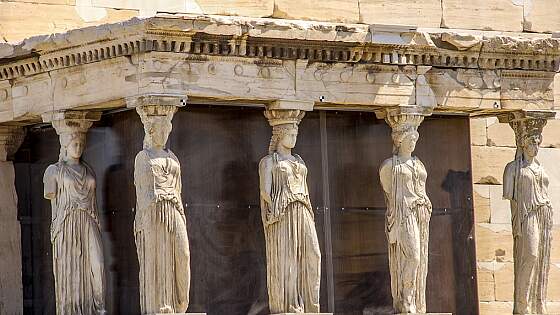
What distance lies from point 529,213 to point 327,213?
1927 mm

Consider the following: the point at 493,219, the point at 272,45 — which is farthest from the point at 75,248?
the point at 493,219

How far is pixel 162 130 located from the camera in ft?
65.9

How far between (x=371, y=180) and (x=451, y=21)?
8.18ft

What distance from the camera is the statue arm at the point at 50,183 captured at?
68.0ft

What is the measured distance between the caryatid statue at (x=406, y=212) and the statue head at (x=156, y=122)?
2334 millimetres

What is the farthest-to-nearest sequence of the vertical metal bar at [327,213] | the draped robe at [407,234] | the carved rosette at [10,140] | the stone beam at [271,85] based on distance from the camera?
the carved rosette at [10,140] → the vertical metal bar at [327,213] → the draped robe at [407,234] → the stone beam at [271,85]

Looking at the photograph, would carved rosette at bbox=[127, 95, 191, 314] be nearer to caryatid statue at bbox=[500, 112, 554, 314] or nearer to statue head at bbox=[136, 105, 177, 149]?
statue head at bbox=[136, 105, 177, 149]

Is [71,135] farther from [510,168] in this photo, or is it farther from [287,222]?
[510,168]

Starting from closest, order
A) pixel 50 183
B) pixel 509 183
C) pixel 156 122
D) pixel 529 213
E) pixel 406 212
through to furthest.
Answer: pixel 156 122, pixel 50 183, pixel 406 212, pixel 529 213, pixel 509 183

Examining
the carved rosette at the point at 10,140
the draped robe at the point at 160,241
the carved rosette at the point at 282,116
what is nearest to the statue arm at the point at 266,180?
the carved rosette at the point at 282,116

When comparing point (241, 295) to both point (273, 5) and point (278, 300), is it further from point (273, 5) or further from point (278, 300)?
point (273, 5)

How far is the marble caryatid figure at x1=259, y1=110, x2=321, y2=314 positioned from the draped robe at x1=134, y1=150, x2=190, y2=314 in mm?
929

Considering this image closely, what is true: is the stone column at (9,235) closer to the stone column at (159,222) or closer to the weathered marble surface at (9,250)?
the weathered marble surface at (9,250)

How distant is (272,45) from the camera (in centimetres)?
2062
